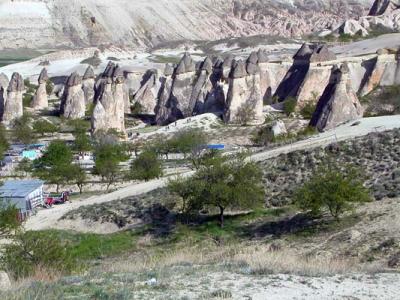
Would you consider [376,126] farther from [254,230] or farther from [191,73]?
[191,73]

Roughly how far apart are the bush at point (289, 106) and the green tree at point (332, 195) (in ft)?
79.0

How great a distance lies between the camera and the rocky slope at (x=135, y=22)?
109 m

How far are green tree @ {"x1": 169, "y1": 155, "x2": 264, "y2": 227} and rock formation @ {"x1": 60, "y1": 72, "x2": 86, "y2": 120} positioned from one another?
28.2m

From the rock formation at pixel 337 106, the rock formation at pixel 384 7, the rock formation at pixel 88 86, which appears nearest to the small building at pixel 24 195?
the rock formation at pixel 337 106

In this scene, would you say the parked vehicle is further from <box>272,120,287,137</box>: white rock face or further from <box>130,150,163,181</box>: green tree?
<box>272,120,287,137</box>: white rock face

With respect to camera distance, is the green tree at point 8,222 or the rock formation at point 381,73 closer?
the green tree at point 8,222

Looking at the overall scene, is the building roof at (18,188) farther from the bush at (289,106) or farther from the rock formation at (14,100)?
the rock formation at (14,100)

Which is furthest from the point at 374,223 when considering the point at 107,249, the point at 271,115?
the point at 271,115

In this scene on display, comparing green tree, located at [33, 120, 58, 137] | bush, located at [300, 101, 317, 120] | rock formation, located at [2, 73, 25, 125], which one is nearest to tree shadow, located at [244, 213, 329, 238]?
bush, located at [300, 101, 317, 120]

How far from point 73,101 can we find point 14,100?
12.2 ft

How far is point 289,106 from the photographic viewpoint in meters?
43.0

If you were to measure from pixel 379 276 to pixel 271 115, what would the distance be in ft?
109

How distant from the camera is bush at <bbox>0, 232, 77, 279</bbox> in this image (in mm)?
11453

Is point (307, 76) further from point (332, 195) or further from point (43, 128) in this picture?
point (332, 195)
